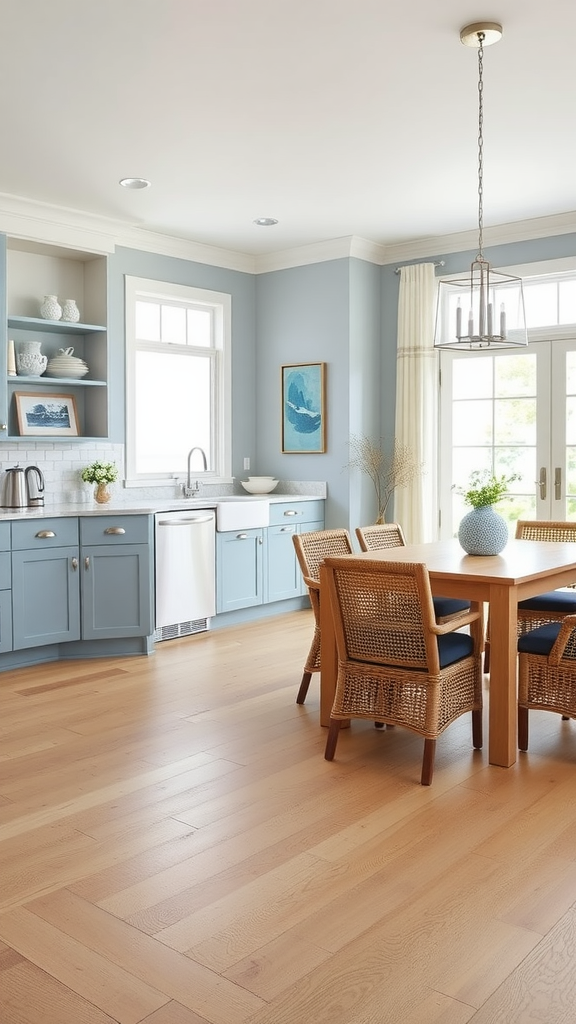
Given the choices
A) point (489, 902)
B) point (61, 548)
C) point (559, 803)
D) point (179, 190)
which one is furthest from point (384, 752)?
point (179, 190)

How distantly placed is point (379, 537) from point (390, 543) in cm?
10

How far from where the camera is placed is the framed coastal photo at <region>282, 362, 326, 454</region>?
6.82m

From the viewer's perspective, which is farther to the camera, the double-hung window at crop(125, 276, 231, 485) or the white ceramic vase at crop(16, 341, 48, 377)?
the double-hung window at crop(125, 276, 231, 485)

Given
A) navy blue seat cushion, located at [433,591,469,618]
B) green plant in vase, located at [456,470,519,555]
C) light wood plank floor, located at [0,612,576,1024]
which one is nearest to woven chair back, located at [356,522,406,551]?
navy blue seat cushion, located at [433,591,469,618]

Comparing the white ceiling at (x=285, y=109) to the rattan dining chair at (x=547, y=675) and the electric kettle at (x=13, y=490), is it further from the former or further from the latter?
the rattan dining chair at (x=547, y=675)

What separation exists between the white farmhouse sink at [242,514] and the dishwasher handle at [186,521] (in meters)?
0.10

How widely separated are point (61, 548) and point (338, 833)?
2893 millimetres

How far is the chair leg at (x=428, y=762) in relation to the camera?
125 inches

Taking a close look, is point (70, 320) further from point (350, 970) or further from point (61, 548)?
point (350, 970)

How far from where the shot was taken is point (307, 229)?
630 cm

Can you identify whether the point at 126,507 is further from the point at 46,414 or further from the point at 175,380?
the point at 175,380

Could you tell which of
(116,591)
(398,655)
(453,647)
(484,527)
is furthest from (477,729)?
(116,591)

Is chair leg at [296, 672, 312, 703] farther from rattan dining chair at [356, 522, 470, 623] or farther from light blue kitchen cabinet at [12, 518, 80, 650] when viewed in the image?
light blue kitchen cabinet at [12, 518, 80, 650]

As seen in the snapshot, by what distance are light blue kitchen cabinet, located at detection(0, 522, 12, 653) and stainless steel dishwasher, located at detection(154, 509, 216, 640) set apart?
1.00 m
